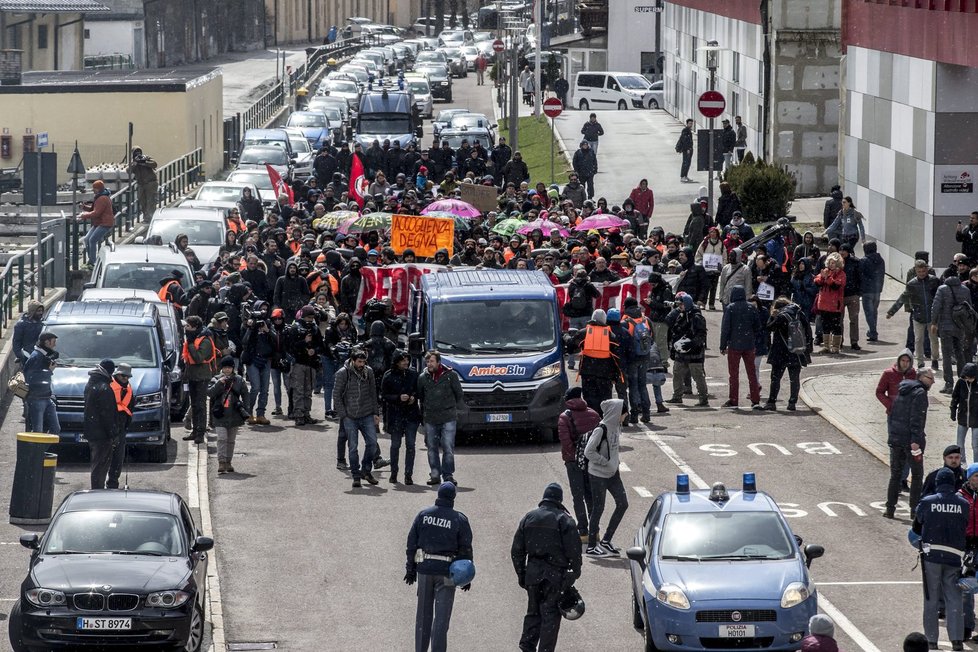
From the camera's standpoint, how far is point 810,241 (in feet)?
100

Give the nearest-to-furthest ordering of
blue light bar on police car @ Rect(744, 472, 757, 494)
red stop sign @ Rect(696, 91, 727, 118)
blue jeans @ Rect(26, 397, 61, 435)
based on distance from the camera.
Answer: blue light bar on police car @ Rect(744, 472, 757, 494) < blue jeans @ Rect(26, 397, 61, 435) < red stop sign @ Rect(696, 91, 727, 118)

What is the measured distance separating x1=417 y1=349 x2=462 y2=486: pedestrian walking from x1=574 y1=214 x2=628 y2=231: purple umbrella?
12469mm

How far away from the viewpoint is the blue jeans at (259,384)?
83.5ft

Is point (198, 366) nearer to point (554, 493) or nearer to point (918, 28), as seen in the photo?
point (554, 493)

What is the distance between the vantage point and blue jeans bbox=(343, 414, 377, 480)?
2161 cm

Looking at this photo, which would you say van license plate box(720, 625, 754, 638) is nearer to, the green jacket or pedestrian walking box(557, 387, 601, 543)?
pedestrian walking box(557, 387, 601, 543)

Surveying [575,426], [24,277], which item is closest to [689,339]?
[575,426]

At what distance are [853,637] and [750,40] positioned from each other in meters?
35.4

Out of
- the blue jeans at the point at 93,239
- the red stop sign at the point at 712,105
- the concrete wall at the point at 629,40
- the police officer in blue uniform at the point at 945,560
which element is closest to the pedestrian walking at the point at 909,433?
the police officer in blue uniform at the point at 945,560

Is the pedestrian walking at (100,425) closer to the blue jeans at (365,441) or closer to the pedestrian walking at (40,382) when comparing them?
the pedestrian walking at (40,382)

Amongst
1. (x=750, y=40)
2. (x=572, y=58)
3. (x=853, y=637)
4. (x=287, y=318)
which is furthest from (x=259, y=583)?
(x=572, y=58)

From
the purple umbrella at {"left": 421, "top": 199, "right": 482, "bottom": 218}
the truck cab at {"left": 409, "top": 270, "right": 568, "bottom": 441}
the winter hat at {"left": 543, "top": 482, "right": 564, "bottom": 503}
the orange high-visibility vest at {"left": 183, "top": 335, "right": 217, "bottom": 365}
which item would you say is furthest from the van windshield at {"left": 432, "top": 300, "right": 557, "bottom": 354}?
the purple umbrella at {"left": 421, "top": 199, "right": 482, "bottom": 218}

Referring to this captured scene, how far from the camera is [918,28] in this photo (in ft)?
112

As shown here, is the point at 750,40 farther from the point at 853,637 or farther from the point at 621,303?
the point at 853,637
